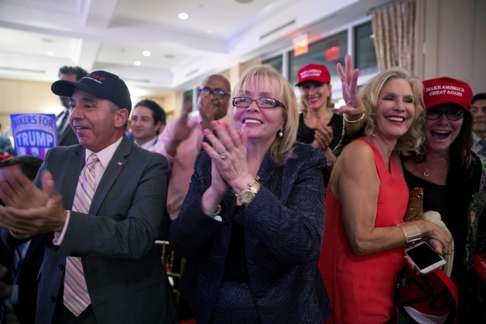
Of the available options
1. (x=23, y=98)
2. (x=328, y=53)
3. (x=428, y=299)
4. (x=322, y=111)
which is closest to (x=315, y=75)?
(x=322, y=111)

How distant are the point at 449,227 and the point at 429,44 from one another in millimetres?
3193

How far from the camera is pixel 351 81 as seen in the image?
1.68 metres

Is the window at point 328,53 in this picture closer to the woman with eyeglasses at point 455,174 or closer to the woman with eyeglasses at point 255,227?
the woman with eyeglasses at point 455,174

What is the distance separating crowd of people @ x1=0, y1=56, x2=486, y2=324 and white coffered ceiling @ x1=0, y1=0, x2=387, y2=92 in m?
3.90

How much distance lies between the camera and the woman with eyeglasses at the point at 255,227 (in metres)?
1.01

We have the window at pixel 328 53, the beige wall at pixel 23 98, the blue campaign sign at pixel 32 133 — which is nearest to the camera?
the blue campaign sign at pixel 32 133

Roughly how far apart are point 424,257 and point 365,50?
17.1 feet

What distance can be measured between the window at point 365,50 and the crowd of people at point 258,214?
4.36 meters

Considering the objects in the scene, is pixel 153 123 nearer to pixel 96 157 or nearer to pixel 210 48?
pixel 96 157

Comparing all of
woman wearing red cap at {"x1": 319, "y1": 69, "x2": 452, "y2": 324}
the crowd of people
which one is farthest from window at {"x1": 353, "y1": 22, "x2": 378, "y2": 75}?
woman wearing red cap at {"x1": 319, "y1": 69, "x2": 452, "y2": 324}

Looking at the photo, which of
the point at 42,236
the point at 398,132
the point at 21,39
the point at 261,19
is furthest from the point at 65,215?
the point at 21,39

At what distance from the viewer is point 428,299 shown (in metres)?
1.32

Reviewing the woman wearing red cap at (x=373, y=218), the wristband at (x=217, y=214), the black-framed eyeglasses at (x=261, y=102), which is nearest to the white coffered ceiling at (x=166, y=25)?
the woman wearing red cap at (x=373, y=218)

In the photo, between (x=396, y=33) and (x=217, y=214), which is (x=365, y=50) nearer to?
(x=396, y=33)
